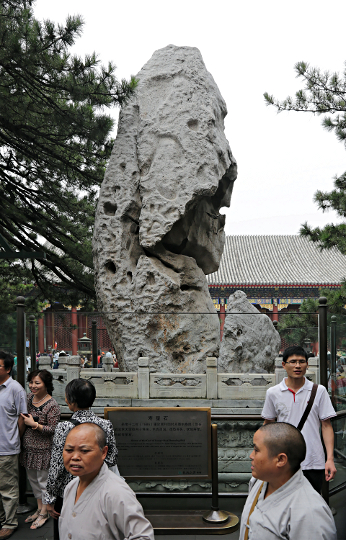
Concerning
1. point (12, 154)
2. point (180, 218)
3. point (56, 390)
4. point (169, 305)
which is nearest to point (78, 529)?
point (56, 390)

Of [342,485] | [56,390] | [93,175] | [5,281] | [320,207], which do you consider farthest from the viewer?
[5,281]

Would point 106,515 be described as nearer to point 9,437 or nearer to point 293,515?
point 293,515

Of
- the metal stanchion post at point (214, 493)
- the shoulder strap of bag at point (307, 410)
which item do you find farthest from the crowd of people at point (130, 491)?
the metal stanchion post at point (214, 493)

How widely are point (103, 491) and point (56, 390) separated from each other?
3.05 m

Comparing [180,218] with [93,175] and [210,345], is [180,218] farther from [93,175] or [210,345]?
[93,175]

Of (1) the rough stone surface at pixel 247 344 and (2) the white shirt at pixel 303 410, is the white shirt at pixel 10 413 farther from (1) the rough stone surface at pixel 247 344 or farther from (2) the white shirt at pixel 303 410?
(1) the rough stone surface at pixel 247 344

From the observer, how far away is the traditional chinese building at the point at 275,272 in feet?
62.4

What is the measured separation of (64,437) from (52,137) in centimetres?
442

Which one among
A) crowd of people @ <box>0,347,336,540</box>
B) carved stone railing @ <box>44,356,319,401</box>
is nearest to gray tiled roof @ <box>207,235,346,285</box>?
carved stone railing @ <box>44,356,319,401</box>

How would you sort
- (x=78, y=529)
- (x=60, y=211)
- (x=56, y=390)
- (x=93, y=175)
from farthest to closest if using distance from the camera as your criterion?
(x=60, y=211) < (x=93, y=175) < (x=56, y=390) < (x=78, y=529)

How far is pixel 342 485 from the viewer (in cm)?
436

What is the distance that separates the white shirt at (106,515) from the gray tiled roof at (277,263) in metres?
17.7

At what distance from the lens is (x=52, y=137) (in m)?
6.19

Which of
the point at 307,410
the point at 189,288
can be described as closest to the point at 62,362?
the point at 189,288
